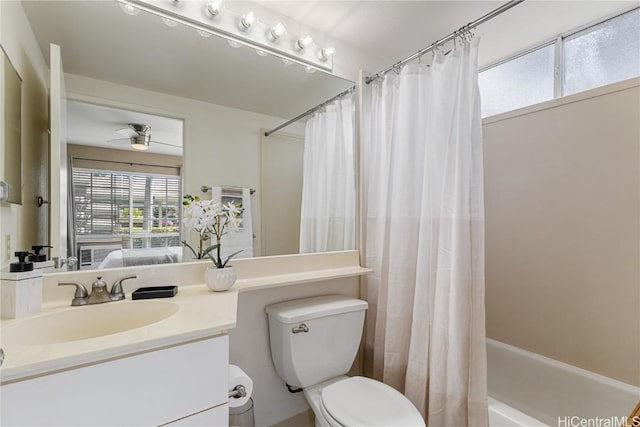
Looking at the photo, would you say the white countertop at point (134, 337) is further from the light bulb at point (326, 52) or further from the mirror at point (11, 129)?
the light bulb at point (326, 52)

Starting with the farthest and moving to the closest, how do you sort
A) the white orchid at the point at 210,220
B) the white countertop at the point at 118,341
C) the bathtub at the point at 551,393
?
1. the bathtub at the point at 551,393
2. the white orchid at the point at 210,220
3. the white countertop at the point at 118,341

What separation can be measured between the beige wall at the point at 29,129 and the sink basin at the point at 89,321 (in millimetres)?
235

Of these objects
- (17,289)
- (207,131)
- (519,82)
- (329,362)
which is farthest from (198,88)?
(519,82)

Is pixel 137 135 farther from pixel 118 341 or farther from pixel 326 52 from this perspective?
pixel 326 52

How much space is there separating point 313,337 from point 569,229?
1.76m

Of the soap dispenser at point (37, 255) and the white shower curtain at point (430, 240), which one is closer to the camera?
the soap dispenser at point (37, 255)

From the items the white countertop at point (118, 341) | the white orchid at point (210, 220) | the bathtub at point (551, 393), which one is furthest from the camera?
the bathtub at point (551, 393)

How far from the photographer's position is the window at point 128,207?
112 centimetres

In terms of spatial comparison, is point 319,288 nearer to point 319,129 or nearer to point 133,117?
point 319,129

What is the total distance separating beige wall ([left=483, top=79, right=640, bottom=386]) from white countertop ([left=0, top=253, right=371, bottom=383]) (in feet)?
6.29

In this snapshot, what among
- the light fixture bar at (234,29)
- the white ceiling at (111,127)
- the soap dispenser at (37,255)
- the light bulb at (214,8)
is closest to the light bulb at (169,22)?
the light fixture bar at (234,29)

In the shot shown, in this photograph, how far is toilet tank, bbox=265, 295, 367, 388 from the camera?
133 cm

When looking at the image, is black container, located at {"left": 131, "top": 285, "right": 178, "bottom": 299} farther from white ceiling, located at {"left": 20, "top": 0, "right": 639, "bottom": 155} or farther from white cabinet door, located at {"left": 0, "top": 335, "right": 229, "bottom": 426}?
white ceiling, located at {"left": 20, "top": 0, "right": 639, "bottom": 155}

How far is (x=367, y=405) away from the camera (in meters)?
1.17
